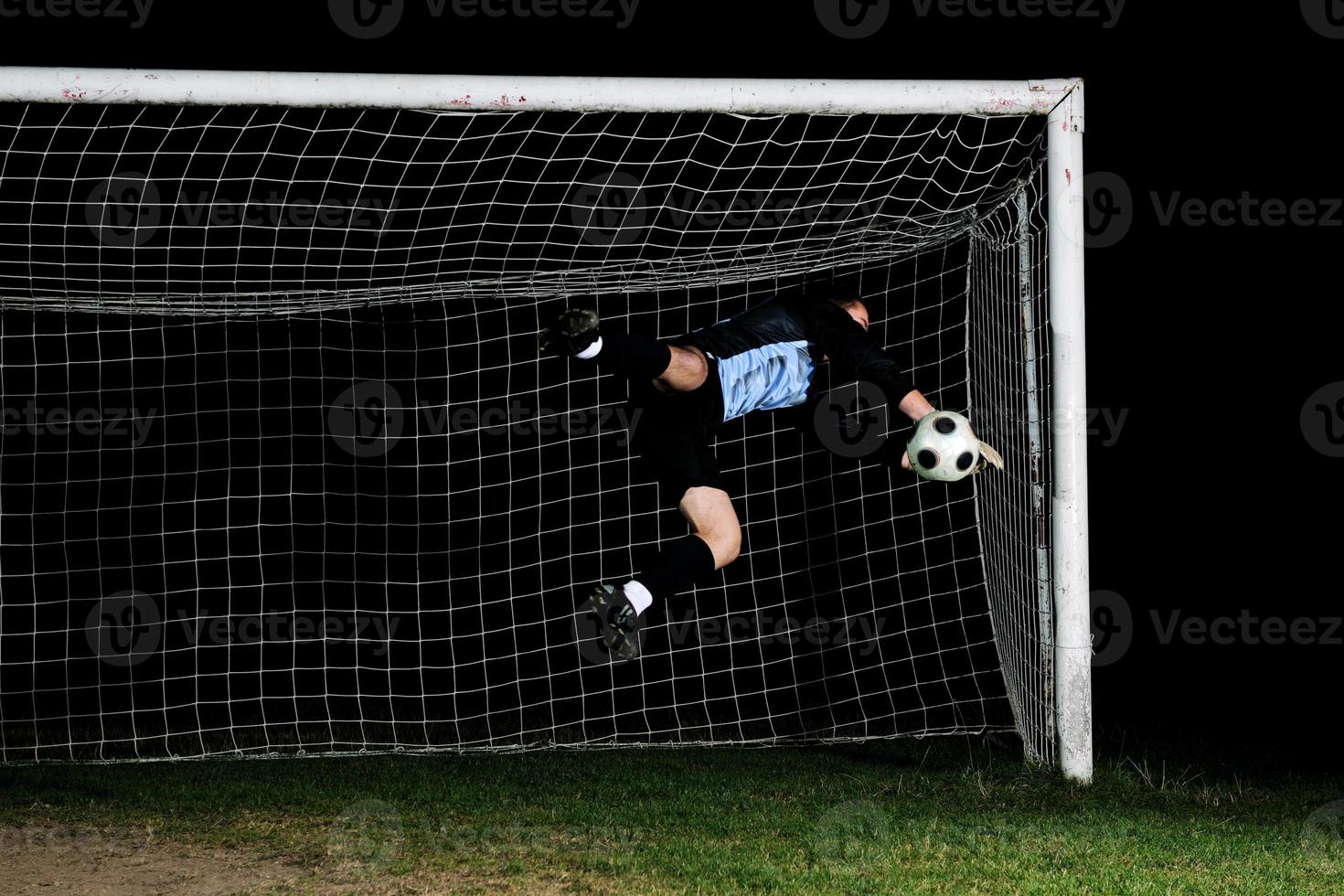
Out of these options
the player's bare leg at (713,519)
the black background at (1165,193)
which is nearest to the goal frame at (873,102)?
the player's bare leg at (713,519)

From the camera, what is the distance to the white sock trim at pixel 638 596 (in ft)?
13.1

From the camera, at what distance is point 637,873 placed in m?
3.82

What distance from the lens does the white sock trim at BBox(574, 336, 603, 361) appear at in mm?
3957

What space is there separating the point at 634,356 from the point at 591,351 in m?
0.17

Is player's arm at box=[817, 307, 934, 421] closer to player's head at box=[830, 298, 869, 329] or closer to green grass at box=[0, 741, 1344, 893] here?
player's head at box=[830, 298, 869, 329]

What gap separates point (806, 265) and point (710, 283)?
509 mm

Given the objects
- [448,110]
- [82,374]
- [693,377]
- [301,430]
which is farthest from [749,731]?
[82,374]

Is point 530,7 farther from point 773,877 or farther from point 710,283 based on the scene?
point 773,877

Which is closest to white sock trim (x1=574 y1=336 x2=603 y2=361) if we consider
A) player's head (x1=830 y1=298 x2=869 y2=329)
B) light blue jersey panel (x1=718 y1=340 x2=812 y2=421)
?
light blue jersey panel (x1=718 y1=340 x2=812 y2=421)

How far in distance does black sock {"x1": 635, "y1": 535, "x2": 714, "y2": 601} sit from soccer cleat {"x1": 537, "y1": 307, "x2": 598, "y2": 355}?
31.4 inches

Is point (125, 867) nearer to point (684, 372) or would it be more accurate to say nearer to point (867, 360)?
point (684, 372)

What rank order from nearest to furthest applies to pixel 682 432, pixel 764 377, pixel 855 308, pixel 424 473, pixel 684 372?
pixel 684 372 < pixel 682 432 < pixel 764 377 < pixel 855 308 < pixel 424 473

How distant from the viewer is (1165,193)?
28.0 ft

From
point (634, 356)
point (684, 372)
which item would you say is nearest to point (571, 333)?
point (634, 356)
